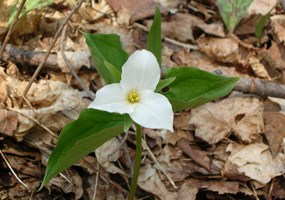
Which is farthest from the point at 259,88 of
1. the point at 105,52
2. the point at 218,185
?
the point at 105,52

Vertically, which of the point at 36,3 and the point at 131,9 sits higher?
the point at 36,3

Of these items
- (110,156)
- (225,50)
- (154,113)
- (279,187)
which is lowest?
(279,187)

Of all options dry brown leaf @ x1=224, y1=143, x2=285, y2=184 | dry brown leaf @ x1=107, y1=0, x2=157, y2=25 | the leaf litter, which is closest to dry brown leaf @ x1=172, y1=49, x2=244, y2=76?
the leaf litter

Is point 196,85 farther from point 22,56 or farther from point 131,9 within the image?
point 131,9

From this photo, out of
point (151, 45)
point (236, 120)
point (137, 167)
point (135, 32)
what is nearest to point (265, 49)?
point (236, 120)

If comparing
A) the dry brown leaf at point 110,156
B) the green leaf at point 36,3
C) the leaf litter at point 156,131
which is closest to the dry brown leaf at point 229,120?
the leaf litter at point 156,131

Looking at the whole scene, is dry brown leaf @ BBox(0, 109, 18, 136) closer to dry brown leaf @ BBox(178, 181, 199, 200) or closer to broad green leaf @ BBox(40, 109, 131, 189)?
broad green leaf @ BBox(40, 109, 131, 189)

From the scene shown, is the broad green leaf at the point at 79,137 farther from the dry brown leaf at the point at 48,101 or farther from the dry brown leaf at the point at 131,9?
the dry brown leaf at the point at 131,9
